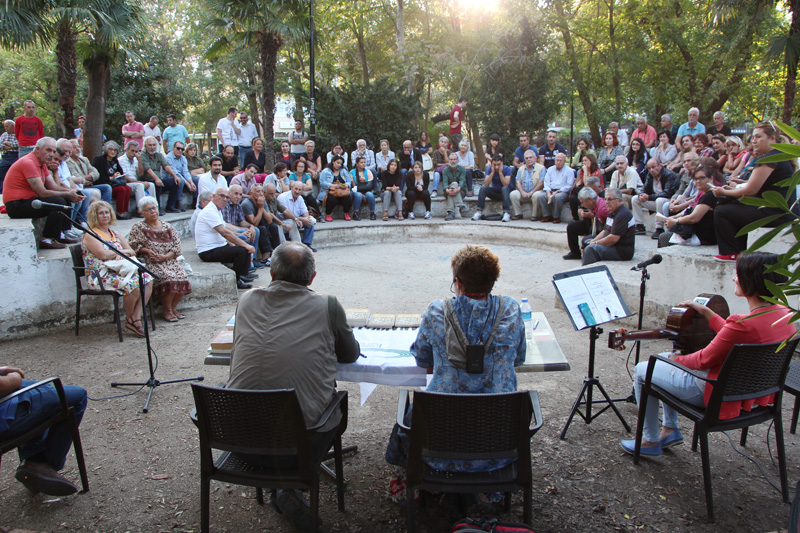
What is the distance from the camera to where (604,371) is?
177 inches

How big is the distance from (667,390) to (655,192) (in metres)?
7.25

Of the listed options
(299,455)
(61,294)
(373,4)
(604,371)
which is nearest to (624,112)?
(373,4)

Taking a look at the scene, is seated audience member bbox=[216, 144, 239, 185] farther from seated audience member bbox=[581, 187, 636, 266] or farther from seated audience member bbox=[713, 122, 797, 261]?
seated audience member bbox=[713, 122, 797, 261]

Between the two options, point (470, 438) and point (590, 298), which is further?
point (590, 298)

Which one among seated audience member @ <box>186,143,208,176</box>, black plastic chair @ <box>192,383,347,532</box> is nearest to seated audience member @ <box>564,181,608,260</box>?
black plastic chair @ <box>192,383,347,532</box>

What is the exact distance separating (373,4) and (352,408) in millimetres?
19805

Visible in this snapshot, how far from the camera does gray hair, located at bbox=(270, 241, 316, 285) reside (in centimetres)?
268

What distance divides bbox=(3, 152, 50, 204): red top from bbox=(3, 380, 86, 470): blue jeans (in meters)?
3.66

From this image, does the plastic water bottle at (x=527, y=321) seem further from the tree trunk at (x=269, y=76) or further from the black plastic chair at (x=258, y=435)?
the tree trunk at (x=269, y=76)

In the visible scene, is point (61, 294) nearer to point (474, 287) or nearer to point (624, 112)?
point (474, 287)

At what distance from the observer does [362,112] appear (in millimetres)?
14492

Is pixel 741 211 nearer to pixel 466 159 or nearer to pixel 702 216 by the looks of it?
pixel 702 216

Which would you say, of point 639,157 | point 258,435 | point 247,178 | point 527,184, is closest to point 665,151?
point 639,157

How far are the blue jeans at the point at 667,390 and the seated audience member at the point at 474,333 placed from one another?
96 cm
